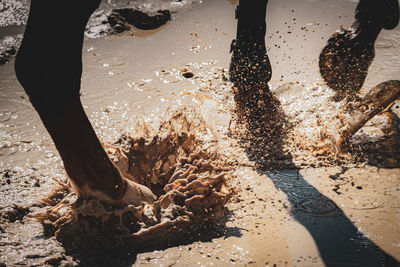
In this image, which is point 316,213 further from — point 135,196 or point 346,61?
point 346,61

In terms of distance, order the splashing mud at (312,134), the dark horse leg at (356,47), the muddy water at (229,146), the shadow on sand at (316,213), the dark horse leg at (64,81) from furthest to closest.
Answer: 1. the dark horse leg at (356,47)
2. the splashing mud at (312,134)
3. the muddy water at (229,146)
4. the shadow on sand at (316,213)
5. the dark horse leg at (64,81)

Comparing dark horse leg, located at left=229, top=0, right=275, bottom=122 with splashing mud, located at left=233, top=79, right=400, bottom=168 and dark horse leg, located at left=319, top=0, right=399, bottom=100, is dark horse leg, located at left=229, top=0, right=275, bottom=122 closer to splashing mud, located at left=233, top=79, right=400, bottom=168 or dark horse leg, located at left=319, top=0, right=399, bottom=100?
splashing mud, located at left=233, top=79, right=400, bottom=168

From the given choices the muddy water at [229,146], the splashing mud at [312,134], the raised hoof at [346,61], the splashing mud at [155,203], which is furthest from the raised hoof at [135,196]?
the raised hoof at [346,61]

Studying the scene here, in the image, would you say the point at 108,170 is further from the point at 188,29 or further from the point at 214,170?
the point at 188,29

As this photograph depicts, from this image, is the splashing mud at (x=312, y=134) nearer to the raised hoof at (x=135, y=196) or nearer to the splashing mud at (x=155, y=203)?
the splashing mud at (x=155, y=203)

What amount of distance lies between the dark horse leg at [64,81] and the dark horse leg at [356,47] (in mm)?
2744

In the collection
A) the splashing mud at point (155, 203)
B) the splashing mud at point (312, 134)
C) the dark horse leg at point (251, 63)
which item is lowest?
the splashing mud at point (155, 203)

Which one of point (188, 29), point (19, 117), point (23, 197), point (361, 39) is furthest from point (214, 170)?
point (188, 29)

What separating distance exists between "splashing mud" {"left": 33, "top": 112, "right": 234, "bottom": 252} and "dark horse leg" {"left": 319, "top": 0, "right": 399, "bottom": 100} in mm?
1726

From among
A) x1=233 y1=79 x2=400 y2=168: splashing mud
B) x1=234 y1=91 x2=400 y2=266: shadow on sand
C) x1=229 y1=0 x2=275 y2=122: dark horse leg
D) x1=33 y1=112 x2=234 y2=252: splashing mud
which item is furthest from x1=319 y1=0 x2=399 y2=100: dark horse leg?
x1=33 y1=112 x2=234 y2=252: splashing mud

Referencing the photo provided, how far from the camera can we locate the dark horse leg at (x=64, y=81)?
4.29 ft

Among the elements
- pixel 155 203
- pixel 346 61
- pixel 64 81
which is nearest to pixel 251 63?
pixel 346 61

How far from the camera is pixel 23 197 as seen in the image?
2.64 metres

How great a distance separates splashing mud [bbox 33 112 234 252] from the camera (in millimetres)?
1945
